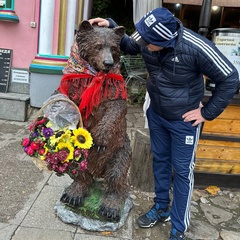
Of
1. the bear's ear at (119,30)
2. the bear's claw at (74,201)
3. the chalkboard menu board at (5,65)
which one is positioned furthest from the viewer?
the chalkboard menu board at (5,65)

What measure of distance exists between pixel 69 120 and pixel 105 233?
107cm

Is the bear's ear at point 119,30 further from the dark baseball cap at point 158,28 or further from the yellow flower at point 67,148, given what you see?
the yellow flower at point 67,148

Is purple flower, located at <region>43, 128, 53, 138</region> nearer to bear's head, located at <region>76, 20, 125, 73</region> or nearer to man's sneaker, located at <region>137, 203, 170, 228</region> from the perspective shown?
bear's head, located at <region>76, 20, 125, 73</region>

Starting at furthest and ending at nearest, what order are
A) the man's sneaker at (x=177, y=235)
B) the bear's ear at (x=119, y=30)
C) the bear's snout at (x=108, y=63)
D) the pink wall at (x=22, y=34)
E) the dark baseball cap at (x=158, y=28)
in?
the pink wall at (x=22, y=34), the man's sneaker at (x=177, y=235), the bear's ear at (x=119, y=30), the bear's snout at (x=108, y=63), the dark baseball cap at (x=158, y=28)

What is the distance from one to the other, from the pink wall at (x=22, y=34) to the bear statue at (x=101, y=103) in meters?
3.90

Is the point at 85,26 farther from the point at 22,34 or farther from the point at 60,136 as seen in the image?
the point at 22,34

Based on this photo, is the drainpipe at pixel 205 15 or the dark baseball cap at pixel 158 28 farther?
the drainpipe at pixel 205 15

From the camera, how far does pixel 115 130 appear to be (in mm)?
2490

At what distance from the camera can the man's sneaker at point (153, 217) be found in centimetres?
281

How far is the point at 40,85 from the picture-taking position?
5.70m

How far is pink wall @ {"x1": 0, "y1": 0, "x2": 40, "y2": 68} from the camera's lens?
583 cm

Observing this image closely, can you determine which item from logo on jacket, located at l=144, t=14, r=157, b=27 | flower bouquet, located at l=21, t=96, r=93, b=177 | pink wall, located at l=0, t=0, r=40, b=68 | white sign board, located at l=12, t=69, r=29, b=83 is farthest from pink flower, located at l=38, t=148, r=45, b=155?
pink wall, located at l=0, t=0, r=40, b=68

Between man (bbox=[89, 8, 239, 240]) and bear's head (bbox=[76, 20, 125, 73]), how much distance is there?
164 mm

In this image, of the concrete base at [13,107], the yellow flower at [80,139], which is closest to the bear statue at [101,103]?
the yellow flower at [80,139]
